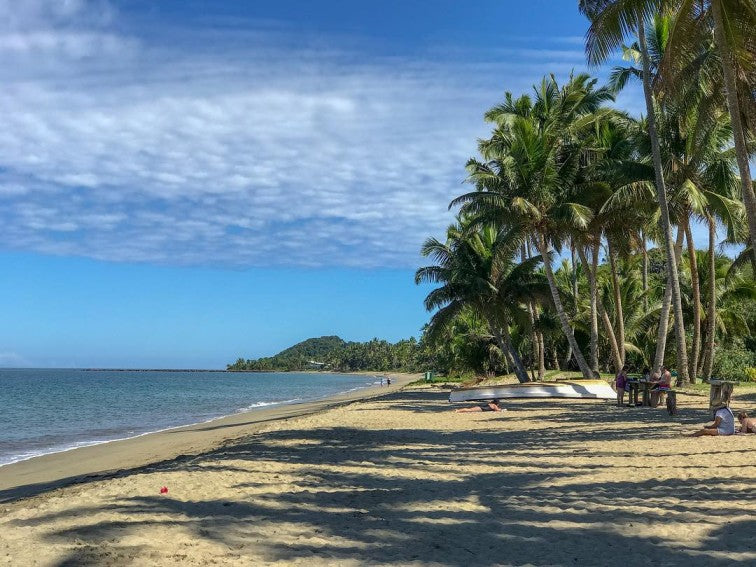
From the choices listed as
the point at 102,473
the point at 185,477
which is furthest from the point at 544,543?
the point at 102,473

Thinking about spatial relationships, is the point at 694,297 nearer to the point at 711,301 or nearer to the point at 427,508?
the point at 711,301

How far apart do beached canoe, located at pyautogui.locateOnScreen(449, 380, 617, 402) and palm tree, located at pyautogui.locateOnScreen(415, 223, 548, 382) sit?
4.80 meters

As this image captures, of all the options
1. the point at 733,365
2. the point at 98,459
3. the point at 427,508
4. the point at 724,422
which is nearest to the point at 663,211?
the point at 724,422

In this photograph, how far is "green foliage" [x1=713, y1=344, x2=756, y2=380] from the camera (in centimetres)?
2683

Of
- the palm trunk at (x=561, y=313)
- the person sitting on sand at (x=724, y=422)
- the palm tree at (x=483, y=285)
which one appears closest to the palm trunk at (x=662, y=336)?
the palm trunk at (x=561, y=313)

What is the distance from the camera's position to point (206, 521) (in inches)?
237

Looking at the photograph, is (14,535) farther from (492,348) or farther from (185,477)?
(492,348)

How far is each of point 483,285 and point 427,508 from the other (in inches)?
725

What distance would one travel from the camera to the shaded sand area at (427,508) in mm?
4949

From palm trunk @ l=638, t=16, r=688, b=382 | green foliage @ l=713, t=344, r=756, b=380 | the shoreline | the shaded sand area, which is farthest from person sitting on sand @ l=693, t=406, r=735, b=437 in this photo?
green foliage @ l=713, t=344, r=756, b=380

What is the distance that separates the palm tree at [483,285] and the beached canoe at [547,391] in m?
4.80

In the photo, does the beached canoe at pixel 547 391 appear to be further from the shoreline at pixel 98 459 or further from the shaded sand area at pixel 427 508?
the shaded sand area at pixel 427 508

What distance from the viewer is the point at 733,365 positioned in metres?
27.2

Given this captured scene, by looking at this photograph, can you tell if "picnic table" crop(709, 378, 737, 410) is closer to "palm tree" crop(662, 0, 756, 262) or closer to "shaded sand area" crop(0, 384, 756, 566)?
"shaded sand area" crop(0, 384, 756, 566)
